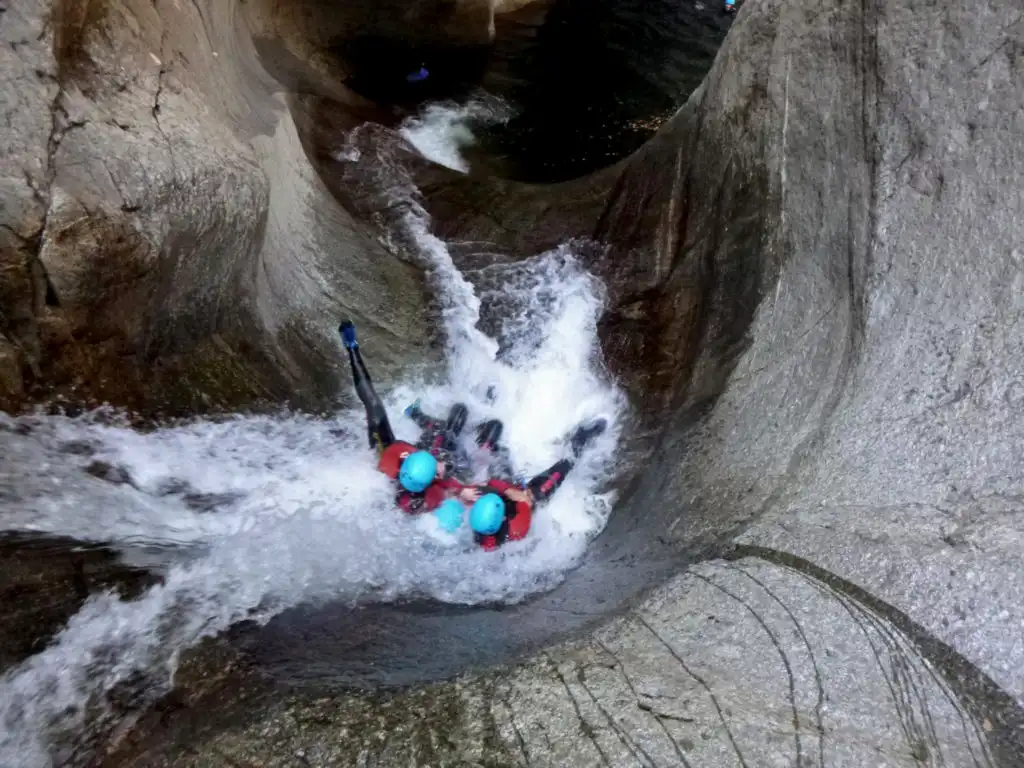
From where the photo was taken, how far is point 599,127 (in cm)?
782

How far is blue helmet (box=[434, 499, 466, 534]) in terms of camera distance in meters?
3.84

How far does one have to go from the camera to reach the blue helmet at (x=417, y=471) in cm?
385

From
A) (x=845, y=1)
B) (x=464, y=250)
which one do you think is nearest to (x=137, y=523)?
(x=464, y=250)

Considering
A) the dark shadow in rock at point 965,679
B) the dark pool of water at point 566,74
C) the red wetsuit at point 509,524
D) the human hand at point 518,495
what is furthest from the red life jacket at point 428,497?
the dark pool of water at point 566,74

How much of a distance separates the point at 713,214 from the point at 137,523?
370cm

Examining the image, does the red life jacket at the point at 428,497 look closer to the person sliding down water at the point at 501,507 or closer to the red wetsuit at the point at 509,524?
the person sliding down water at the point at 501,507

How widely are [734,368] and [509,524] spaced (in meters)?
1.62

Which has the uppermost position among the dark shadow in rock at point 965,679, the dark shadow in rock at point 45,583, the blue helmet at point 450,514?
the dark shadow in rock at point 965,679

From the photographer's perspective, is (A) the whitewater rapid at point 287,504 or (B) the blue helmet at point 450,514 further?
(B) the blue helmet at point 450,514

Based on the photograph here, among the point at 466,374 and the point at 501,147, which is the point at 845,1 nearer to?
the point at 466,374

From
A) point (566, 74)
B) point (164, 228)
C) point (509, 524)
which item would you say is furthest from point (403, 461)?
point (566, 74)

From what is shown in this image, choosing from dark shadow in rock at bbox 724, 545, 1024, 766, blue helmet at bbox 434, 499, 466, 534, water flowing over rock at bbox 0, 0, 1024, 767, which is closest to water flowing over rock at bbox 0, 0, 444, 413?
water flowing over rock at bbox 0, 0, 1024, 767

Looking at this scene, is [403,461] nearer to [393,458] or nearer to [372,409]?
[393,458]

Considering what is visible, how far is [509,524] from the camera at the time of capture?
3918 millimetres
